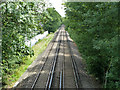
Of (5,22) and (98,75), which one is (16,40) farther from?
(98,75)

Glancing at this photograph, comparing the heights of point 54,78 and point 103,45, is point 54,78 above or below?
below

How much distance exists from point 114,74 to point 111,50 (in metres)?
1.29

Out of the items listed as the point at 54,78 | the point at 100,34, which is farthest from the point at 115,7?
the point at 54,78

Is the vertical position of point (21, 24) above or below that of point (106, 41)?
above

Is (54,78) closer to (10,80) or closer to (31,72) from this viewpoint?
(31,72)

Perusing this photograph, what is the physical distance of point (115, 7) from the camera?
24.3 feet

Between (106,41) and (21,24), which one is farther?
Result: (106,41)

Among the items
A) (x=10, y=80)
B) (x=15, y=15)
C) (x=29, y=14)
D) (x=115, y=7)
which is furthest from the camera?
(x=10, y=80)

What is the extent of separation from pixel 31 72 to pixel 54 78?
2.57m

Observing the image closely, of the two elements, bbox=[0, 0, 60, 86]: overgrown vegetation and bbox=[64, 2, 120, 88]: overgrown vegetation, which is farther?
bbox=[64, 2, 120, 88]: overgrown vegetation

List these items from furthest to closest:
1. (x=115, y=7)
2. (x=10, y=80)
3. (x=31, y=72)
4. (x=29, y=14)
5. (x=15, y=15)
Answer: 1. (x=31, y=72)
2. (x=10, y=80)
3. (x=115, y=7)
4. (x=29, y=14)
5. (x=15, y=15)

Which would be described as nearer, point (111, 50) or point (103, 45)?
point (111, 50)

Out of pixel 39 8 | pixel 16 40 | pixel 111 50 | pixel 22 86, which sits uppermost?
pixel 39 8

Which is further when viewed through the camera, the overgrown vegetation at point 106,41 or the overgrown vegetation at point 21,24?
the overgrown vegetation at point 106,41
